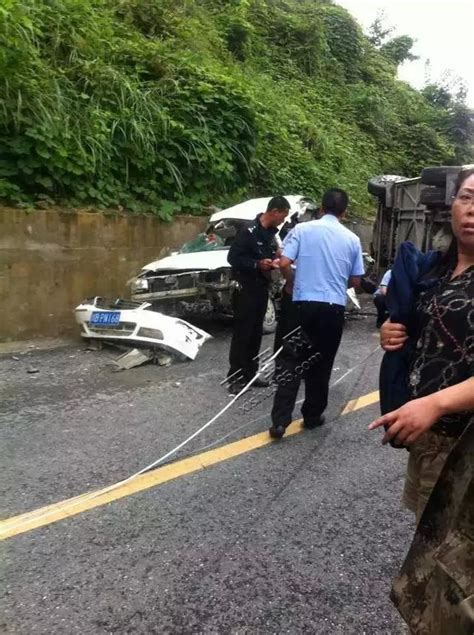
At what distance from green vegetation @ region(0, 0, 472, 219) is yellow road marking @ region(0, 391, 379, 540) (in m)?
4.59

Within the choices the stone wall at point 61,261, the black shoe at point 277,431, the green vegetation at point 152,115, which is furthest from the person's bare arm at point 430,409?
the green vegetation at point 152,115

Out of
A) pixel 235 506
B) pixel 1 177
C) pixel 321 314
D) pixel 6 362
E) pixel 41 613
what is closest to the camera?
pixel 41 613

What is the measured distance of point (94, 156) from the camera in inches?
286

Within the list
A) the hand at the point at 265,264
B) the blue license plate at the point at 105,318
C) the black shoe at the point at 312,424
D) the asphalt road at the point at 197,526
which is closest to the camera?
the asphalt road at the point at 197,526

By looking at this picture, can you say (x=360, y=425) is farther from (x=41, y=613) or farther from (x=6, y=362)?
(x=6, y=362)

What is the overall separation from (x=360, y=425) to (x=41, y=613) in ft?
9.09

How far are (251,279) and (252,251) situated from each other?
26 cm

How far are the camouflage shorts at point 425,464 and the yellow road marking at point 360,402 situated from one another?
8.93 feet

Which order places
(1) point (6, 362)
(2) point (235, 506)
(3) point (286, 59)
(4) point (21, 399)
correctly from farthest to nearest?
(3) point (286, 59)
(1) point (6, 362)
(4) point (21, 399)
(2) point (235, 506)

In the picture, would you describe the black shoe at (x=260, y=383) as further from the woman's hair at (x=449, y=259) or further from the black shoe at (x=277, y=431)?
the woman's hair at (x=449, y=259)

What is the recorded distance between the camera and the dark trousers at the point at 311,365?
13.1ft

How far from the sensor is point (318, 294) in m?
4.03

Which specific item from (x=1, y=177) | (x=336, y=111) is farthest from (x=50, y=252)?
(x=336, y=111)

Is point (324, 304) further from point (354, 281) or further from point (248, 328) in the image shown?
point (248, 328)
